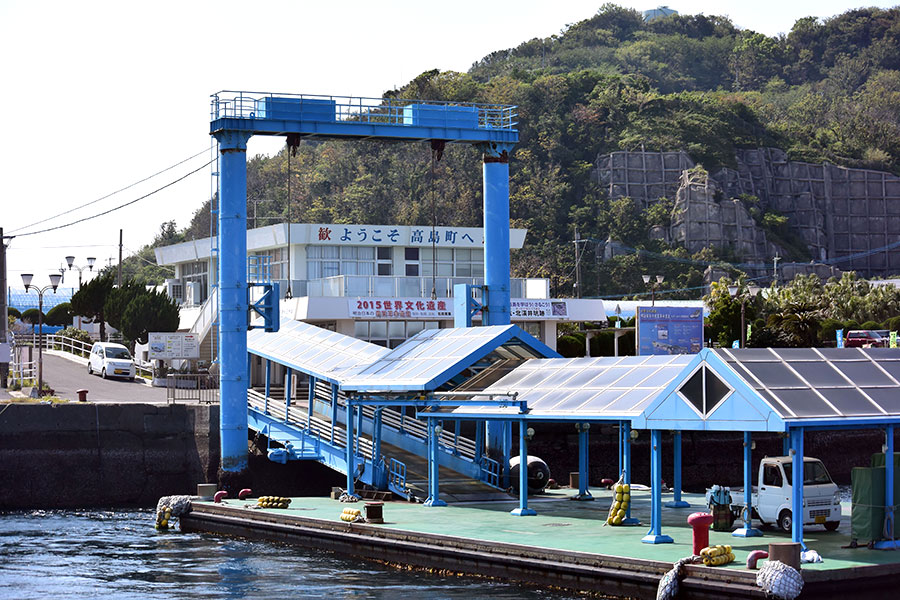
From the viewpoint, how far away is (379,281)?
6462 cm

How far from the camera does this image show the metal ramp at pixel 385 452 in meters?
38.7

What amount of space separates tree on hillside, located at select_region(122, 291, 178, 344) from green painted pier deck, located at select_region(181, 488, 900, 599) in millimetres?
36287

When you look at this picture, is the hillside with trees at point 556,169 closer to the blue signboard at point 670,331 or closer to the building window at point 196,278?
the building window at point 196,278

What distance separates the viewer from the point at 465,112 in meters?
46.6

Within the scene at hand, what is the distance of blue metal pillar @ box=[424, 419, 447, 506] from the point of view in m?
35.8

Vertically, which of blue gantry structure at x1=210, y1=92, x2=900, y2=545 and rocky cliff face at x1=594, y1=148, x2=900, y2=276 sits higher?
rocky cliff face at x1=594, y1=148, x2=900, y2=276

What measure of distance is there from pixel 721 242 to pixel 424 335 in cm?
12543

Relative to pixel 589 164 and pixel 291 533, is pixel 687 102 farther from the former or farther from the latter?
pixel 291 533

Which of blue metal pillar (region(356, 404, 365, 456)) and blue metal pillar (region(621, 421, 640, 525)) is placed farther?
blue metal pillar (region(356, 404, 365, 456))

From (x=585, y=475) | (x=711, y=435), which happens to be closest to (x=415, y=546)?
(x=585, y=475)

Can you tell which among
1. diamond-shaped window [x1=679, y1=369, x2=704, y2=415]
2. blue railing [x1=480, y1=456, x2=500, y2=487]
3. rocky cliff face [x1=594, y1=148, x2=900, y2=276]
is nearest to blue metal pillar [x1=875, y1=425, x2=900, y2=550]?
diamond-shaped window [x1=679, y1=369, x2=704, y2=415]

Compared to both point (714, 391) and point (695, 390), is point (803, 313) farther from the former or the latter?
point (714, 391)

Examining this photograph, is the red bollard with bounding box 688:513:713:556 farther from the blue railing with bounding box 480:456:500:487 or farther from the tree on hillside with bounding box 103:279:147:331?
the tree on hillside with bounding box 103:279:147:331

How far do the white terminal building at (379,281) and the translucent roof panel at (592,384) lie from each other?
1066 inches
